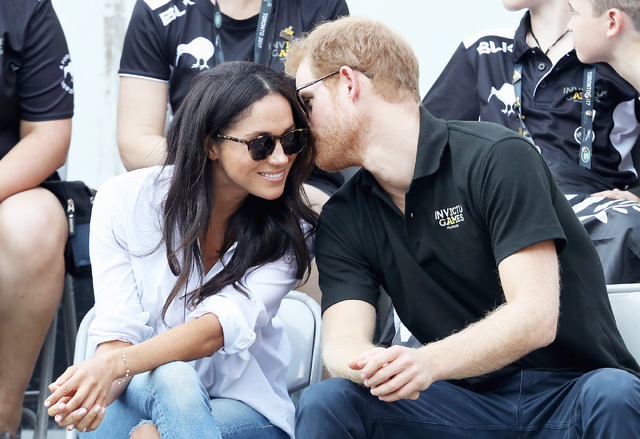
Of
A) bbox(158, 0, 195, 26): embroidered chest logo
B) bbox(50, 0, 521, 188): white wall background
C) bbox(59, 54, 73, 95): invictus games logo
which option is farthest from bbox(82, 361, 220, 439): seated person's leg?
bbox(50, 0, 521, 188): white wall background

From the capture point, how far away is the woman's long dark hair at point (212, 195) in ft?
8.00

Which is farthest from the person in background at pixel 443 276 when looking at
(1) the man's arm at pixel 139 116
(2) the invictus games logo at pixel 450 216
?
(1) the man's arm at pixel 139 116

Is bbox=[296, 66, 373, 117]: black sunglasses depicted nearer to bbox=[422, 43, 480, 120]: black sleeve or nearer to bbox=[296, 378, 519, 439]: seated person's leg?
bbox=[296, 378, 519, 439]: seated person's leg

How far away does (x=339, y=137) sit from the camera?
2.52 meters

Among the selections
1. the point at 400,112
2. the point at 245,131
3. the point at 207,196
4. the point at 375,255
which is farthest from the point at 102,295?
the point at 400,112

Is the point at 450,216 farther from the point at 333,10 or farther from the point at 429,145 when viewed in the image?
the point at 333,10

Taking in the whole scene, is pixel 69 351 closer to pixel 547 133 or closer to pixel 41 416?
pixel 41 416

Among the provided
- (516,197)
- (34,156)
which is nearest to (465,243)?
(516,197)

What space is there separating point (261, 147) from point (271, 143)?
32mm

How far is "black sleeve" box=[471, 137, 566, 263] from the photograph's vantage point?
212cm

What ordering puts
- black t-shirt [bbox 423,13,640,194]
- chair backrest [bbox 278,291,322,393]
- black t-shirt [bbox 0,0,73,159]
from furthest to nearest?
black t-shirt [bbox 423,13,640,194], black t-shirt [bbox 0,0,73,159], chair backrest [bbox 278,291,322,393]

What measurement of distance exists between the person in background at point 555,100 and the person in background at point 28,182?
4.87 ft

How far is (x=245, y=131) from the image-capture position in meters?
2.44

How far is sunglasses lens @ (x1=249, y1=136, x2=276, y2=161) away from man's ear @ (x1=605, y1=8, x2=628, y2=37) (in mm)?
1252
